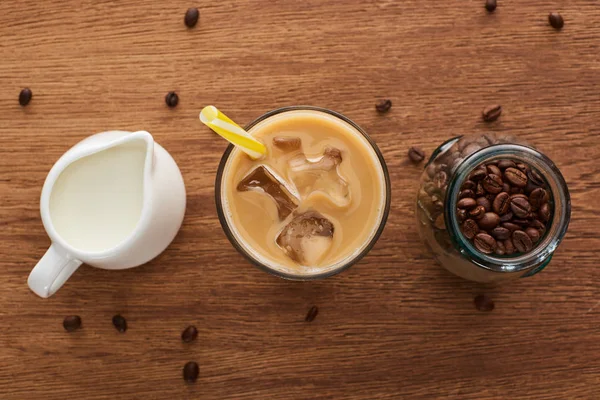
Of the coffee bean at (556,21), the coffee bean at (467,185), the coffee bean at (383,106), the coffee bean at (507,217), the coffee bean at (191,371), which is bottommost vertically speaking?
the coffee bean at (191,371)

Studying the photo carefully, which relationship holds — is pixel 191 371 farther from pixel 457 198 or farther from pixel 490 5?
pixel 490 5

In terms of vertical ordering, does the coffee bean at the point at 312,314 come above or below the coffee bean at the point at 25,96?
below

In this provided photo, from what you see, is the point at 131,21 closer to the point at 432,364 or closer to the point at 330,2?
the point at 330,2

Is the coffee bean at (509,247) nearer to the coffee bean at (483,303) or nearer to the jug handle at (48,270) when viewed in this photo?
the coffee bean at (483,303)

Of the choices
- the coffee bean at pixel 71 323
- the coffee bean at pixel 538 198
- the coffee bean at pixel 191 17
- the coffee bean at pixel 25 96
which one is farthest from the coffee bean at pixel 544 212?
the coffee bean at pixel 25 96

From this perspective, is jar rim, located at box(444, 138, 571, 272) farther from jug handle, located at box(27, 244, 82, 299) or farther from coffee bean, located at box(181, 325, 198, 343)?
jug handle, located at box(27, 244, 82, 299)
